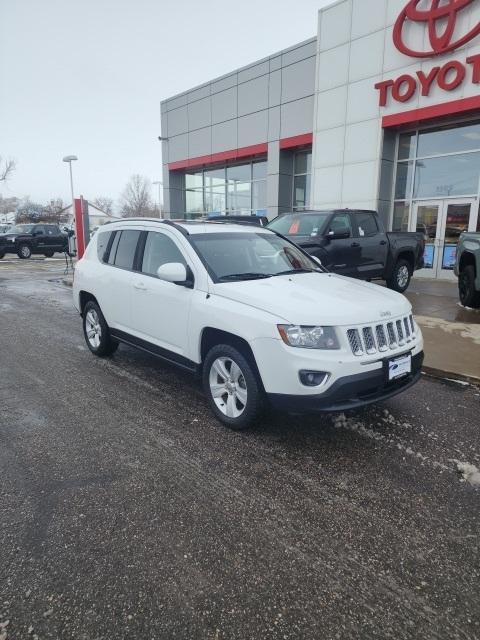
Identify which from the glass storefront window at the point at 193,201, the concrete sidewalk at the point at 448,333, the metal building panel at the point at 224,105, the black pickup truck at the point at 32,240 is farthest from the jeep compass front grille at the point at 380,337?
the black pickup truck at the point at 32,240

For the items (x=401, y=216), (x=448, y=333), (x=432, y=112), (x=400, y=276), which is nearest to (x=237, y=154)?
(x=401, y=216)

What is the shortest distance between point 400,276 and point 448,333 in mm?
4211

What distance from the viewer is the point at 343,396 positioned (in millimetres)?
A: 3285

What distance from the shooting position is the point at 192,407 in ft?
14.3

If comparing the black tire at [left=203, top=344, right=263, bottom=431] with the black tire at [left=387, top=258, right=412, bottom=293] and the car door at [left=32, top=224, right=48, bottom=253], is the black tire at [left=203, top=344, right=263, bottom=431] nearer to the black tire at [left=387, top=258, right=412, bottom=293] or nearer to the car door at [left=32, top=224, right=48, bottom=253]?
the black tire at [left=387, top=258, right=412, bottom=293]

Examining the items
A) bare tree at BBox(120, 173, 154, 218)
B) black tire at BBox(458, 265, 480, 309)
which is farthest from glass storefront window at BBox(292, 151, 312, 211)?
bare tree at BBox(120, 173, 154, 218)

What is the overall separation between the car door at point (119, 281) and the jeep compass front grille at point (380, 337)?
2.74 m

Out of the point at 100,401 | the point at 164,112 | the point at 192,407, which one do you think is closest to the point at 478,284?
the point at 192,407

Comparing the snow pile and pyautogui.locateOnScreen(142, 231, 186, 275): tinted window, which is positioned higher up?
pyautogui.locateOnScreen(142, 231, 186, 275): tinted window

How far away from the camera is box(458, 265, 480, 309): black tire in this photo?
8578 millimetres

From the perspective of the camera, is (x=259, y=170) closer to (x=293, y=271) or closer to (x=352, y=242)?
(x=352, y=242)

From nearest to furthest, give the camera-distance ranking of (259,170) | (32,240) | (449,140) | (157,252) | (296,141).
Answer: (157,252) → (449,140) → (296,141) → (259,170) → (32,240)

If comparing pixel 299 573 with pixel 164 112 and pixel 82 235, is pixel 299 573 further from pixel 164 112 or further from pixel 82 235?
pixel 164 112

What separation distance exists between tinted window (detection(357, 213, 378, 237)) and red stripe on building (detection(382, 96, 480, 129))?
4830 mm
